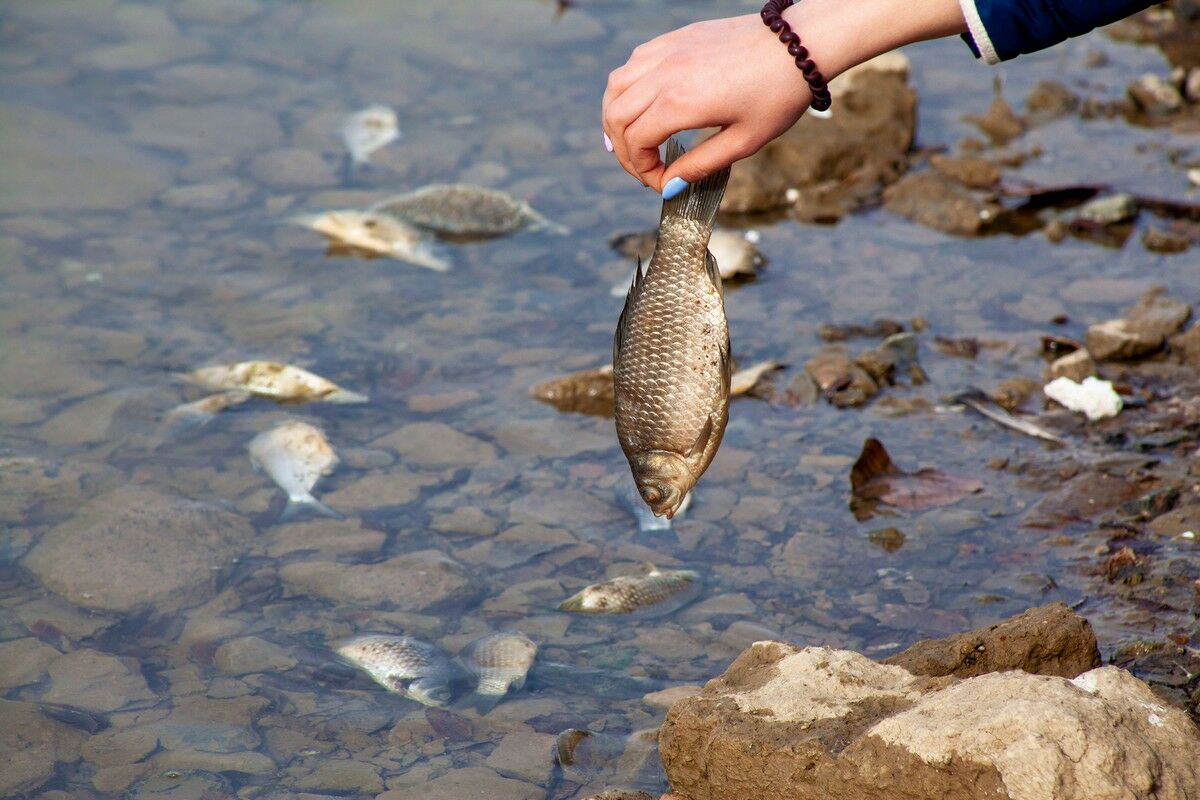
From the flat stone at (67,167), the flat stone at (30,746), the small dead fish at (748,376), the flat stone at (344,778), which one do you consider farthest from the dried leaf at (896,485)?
the flat stone at (67,167)

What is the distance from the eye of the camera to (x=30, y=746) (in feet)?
15.0

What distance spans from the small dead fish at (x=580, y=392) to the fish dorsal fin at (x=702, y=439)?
2.81m

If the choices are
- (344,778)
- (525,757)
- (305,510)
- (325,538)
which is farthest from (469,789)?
(305,510)

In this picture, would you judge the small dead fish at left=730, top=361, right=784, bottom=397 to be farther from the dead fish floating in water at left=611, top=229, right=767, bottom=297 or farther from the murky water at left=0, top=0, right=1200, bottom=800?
the dead fish floating in water at left=611, top=229, right=767, bottom=297

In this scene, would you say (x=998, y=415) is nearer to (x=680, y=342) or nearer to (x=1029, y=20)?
(x=680, y=342)

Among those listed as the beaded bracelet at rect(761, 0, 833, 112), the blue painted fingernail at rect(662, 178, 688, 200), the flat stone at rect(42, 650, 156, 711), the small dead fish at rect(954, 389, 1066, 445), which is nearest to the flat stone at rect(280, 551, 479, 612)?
the flat stone at rect(42, 650, 156, 711)

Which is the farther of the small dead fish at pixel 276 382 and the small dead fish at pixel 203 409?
the small dead fish at pixel 276 382

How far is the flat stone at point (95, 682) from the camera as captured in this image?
15.8 ft

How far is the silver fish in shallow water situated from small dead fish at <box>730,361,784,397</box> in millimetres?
2820

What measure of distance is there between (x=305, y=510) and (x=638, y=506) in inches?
58.0

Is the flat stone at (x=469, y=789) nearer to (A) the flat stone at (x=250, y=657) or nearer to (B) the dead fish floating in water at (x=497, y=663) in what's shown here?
(B) the dead fish floating in water at (x=497, y=663)

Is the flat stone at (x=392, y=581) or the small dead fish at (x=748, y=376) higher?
→ the small dead fish at (x=748, y=376)

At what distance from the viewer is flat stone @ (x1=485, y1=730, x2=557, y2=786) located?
14.6 ft

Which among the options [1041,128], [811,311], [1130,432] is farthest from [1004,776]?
[1041,128]
